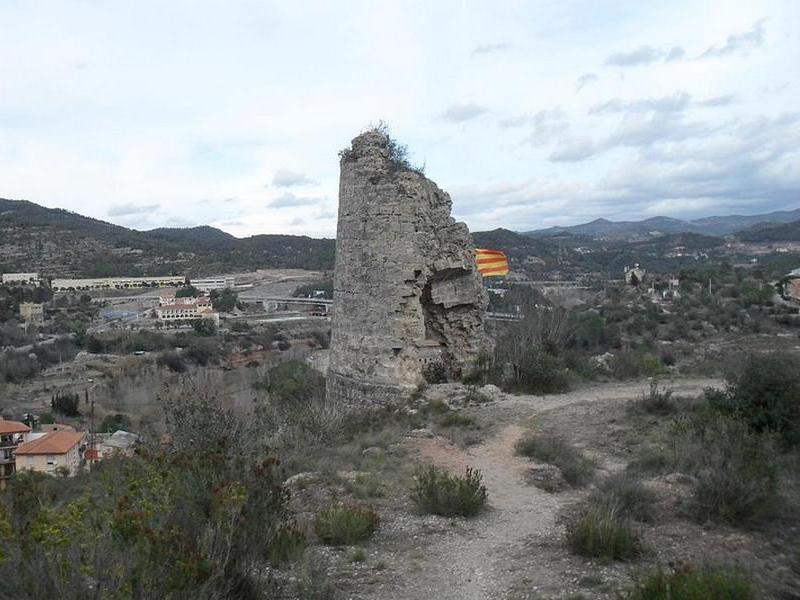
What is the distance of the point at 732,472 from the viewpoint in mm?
5098

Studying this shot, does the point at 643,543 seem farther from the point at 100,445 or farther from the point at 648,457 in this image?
the point at 100,445

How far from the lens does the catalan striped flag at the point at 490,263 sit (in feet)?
43.9

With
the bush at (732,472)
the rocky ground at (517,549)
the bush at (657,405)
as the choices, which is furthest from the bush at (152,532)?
the bush at (657,405)

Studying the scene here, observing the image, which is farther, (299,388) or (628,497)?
(299,388)

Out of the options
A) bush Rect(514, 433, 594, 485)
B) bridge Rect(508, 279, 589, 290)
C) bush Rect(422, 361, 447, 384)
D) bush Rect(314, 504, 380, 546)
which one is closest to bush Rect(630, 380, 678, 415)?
bush Rect(514, 433, 594, 485)

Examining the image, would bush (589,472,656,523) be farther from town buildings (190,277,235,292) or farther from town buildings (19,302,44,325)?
town buildings (190,277,235,292)

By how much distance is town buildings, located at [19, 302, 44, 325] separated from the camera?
5312cm

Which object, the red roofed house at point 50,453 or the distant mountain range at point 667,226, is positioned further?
the distant mountain range at point 667,226

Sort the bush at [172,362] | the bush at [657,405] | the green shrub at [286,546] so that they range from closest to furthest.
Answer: the green shrub at [286,546], the bush at [657,405], the bush at [172,362]

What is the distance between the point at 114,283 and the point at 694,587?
7290 cm

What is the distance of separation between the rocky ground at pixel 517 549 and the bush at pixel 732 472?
16 cm

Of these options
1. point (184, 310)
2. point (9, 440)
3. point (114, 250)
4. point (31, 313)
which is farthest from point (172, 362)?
point (114, 250)

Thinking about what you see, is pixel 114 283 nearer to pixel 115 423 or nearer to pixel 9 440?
pixel 115 423

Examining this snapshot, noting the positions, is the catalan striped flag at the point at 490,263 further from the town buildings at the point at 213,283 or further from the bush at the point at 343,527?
the town buildings at the point at 213,283
